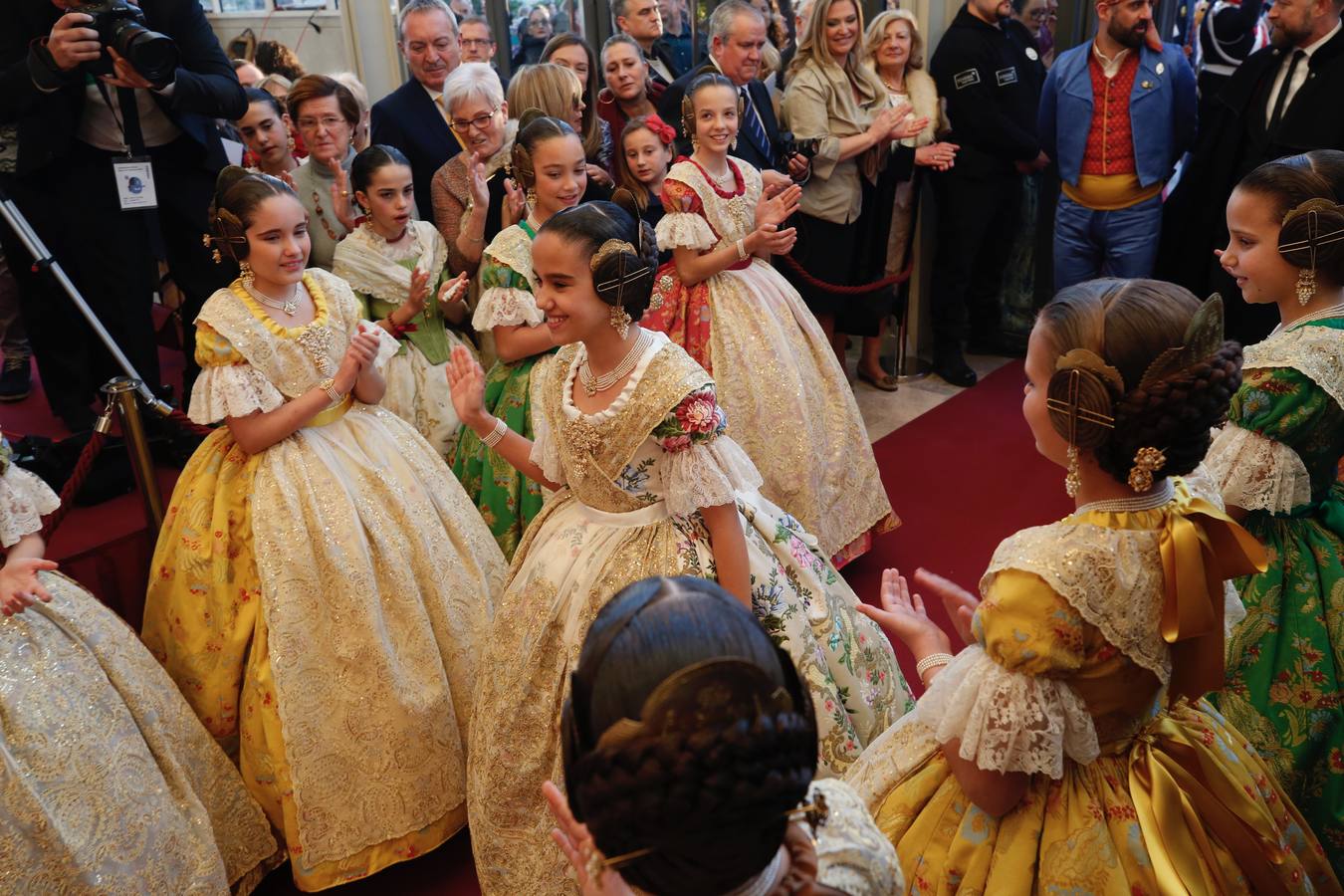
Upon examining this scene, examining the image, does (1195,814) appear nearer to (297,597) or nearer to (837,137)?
(297,597)

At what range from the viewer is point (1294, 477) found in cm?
197

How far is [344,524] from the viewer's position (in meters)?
2.41

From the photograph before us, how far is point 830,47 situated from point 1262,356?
3054mm

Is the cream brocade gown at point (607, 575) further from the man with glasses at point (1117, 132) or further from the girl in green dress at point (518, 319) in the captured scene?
the man with glasses at point (1117, 132)

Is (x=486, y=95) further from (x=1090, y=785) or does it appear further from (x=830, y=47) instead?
(x=1090, y=785)

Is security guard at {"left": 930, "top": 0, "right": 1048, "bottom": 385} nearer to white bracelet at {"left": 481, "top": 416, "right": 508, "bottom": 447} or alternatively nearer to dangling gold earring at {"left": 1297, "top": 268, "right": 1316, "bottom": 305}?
dangling gold earring at {"left": 1297, "top": 268, "right": 1316, "bottom": 305}

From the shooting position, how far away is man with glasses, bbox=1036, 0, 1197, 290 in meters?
4.63

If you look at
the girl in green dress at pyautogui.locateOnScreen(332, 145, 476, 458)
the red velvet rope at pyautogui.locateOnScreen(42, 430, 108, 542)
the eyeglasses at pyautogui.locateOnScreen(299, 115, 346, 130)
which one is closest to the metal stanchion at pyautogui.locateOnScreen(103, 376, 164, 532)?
the red velvet rope at pyautogui.locateOnScreen(42, 430, 108, 542)

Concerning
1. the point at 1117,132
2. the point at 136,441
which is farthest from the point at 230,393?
the point at 1117,132

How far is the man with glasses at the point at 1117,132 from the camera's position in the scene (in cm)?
463

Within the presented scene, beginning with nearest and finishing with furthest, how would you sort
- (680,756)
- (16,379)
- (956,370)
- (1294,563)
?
(680,756), (1294,563), (16,379), (956,370)

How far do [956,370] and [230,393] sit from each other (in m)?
3.75

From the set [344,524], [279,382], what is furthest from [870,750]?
[279,382]

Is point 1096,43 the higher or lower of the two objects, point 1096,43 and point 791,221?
the higher
